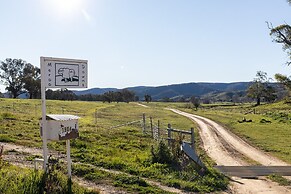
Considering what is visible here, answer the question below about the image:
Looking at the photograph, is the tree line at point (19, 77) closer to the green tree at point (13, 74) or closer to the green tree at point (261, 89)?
the green tree at point (13, 74)

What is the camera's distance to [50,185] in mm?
5965

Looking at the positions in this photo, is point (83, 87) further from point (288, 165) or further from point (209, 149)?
point (209, 149)

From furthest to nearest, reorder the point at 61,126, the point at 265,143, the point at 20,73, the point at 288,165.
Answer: the point at 20,73, the point at 265,143, the point at 288,165, the point at 61,126

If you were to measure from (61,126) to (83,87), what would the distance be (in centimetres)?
94

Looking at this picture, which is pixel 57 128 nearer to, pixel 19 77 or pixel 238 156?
pixel 238 156

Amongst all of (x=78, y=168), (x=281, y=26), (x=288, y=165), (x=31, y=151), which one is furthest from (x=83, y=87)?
(x=281, y=26)

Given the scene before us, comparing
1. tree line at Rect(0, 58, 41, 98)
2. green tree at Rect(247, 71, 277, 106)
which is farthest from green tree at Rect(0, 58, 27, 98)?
green tree at Rect(247, 71, 277, 106)

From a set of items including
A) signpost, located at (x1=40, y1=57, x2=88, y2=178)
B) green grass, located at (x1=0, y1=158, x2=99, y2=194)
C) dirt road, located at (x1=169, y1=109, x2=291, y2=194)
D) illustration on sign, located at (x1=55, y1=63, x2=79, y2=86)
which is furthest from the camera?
dirt road, located at (x1=169, y1=109, x2=291, y2=194)

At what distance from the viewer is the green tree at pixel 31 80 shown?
267 feet

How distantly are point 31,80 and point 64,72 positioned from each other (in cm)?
7921

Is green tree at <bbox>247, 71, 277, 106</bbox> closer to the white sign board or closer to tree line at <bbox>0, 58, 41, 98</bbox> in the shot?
tree line at <bbox>0, 58, 41, 98</bbox>

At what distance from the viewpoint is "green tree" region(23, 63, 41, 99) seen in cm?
8138

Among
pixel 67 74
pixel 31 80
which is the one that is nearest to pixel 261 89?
pixel 31 80

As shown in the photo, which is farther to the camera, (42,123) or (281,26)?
(281,26)
